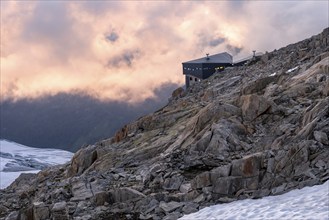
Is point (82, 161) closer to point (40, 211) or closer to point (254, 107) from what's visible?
point (40, 211)

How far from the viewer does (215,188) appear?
57.0 ft

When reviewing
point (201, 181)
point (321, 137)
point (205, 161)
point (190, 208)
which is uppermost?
point (321, 137)

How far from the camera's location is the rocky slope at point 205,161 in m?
17.0

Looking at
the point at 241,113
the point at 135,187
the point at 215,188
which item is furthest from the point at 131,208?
the point at 241,113

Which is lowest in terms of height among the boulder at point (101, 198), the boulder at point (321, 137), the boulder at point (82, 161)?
the boulder at point (101, 198)

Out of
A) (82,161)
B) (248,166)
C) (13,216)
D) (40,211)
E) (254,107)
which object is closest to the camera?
(248,166)

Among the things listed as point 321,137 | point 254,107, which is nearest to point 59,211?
point 321,137

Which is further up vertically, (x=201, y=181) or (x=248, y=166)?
(x=248, y=166)

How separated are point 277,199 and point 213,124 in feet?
27.5

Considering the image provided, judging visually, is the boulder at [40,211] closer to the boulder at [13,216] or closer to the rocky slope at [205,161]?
the rocky slope at [205,161]

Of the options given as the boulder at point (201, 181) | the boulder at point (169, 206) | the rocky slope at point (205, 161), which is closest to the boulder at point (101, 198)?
the rocky slope at point (205, 161)

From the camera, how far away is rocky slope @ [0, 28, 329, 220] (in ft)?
55.9

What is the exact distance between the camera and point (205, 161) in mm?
20516

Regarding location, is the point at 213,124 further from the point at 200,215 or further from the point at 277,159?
the point at 200,215
